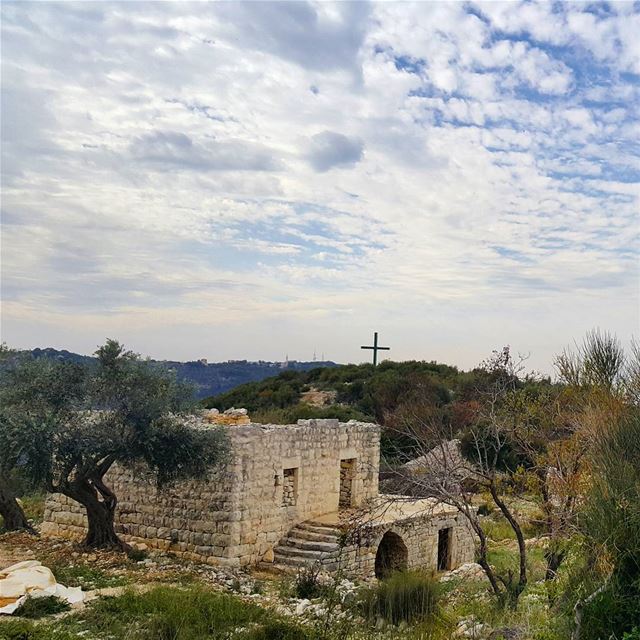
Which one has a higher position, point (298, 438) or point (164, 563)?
point (298, 438)

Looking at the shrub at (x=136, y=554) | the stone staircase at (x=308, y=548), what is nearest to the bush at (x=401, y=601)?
the stone staircase at (x=308, y=548)

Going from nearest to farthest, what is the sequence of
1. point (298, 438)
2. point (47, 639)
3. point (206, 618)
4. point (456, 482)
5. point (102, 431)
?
point (47, 639) → point (206, 618) → point (456, 482) → point (102, 431) → point (298, 438)

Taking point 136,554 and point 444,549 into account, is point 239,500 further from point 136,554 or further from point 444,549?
point 444,549

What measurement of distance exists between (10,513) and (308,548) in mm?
6978

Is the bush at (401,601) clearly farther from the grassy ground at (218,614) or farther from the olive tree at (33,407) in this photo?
the olive tree at (33,407)

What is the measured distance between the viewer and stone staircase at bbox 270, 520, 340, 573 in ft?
42.4

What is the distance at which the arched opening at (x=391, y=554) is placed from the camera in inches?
610

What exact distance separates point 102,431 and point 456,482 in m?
6.40

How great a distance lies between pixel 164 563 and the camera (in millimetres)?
12297

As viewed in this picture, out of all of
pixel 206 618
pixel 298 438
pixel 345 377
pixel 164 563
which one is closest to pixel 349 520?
pixel 298 438

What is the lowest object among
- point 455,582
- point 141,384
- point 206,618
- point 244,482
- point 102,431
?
point 455,582

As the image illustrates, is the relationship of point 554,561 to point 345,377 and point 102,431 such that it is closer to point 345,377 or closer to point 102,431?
point 102,431

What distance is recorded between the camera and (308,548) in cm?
1344

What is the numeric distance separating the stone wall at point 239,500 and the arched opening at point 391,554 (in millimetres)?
1627
